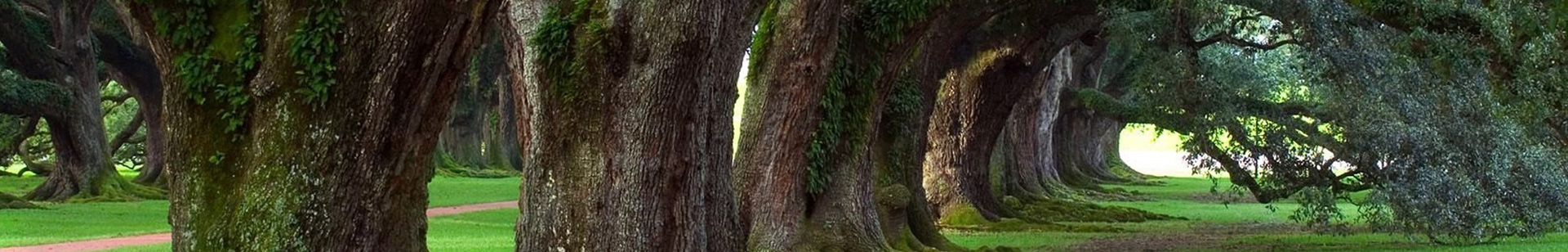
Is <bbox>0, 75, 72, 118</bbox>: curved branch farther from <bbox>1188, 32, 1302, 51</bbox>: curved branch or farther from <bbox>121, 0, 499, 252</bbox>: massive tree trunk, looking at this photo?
<bbox>121, 0, 499, 252</bbox>: massive tree trunk

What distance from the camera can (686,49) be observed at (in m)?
9.05

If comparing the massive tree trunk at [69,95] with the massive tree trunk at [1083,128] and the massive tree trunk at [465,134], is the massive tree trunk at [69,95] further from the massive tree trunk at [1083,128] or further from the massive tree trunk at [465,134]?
the massive tree trunk at [465,134]

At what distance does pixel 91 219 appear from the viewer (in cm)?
2186

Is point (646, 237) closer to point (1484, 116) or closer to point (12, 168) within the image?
point (1484, 116)

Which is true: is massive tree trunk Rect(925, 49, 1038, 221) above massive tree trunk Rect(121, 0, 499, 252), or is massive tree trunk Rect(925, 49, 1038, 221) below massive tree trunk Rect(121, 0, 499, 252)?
above

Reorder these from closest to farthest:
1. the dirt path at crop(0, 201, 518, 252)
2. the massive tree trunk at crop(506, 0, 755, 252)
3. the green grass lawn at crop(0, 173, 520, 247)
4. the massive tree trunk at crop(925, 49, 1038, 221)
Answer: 1. the massive tree trunk at crop(506, 0, 755, 252)
2. the dirt path at crop(0, 201, 518, 252)
3. the green grass lawn at crop(0, 173, 520, 247)
4. the massive tree trunk at crop(925, 49, 1038, 221)

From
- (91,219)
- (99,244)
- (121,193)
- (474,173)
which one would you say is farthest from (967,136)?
(474,173)

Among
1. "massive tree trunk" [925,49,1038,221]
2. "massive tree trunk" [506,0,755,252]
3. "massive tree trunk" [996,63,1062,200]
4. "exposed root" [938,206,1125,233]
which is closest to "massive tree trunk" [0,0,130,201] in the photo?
"massive tree trunk" [925,49,1038,221]

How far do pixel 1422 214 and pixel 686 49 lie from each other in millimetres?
9828

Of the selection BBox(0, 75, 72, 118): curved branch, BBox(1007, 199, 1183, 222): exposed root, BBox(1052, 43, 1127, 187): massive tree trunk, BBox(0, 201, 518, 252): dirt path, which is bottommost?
BBox(0, 201, 518, 252): dirt path

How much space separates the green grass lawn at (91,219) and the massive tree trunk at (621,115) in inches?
356

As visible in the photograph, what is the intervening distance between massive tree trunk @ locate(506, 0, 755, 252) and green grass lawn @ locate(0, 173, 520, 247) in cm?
903

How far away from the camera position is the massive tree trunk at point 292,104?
855 cm

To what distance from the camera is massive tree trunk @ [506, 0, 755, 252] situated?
9.03 metres
